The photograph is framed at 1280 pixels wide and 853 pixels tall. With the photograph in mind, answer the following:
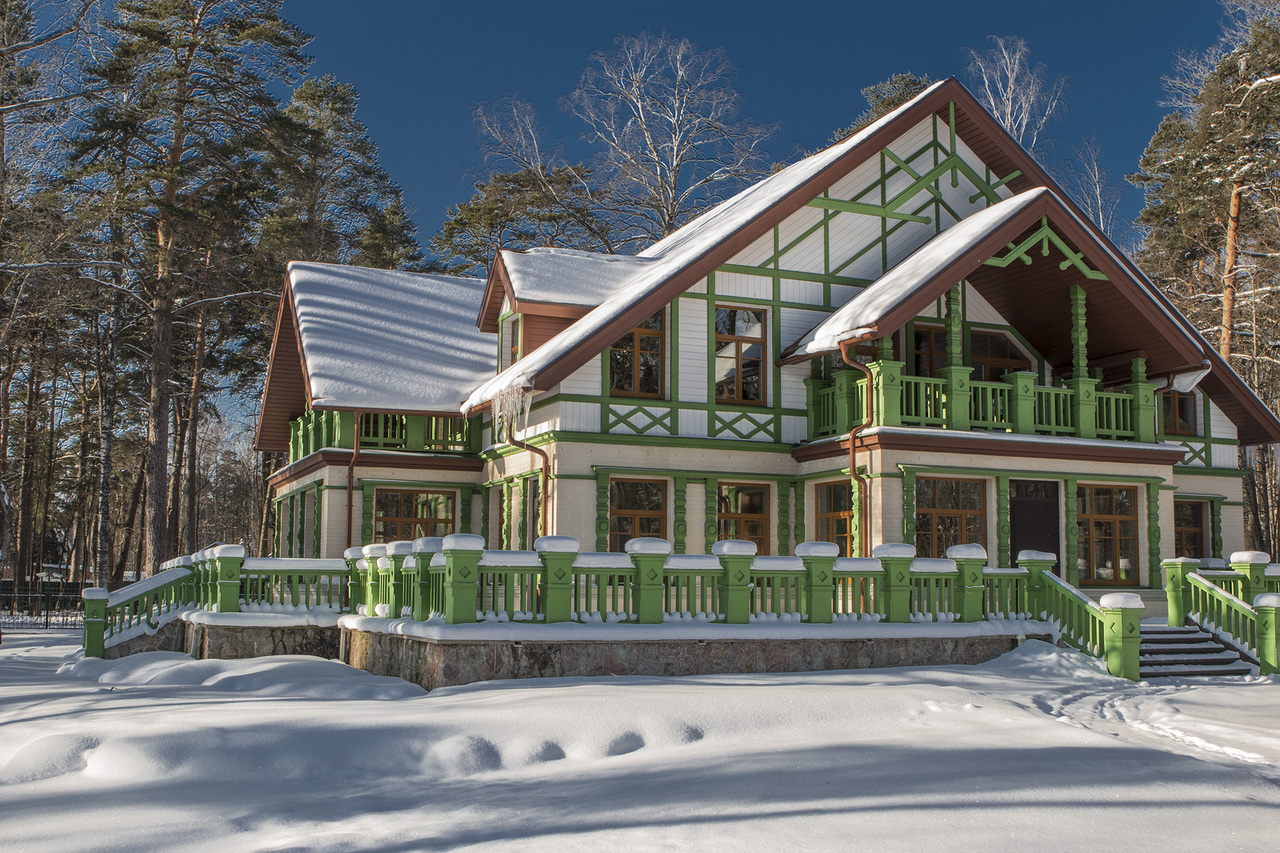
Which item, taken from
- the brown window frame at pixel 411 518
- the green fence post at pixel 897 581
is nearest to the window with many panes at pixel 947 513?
the green fence post at pixel 897 581

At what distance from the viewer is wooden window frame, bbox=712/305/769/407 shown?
2014cm

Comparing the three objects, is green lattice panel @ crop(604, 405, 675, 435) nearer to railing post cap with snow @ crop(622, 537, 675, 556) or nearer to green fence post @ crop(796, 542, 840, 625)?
green fence post @ crop(796, 542, 840, 625)

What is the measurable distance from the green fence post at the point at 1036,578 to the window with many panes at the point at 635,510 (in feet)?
19.9

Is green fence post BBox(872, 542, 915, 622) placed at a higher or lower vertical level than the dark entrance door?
lower

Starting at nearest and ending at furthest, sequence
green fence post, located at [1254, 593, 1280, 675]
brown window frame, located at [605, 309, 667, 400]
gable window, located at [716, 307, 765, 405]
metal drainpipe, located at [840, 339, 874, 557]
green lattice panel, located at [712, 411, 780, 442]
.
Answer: green fence post, located at [1254, 593, 1280, 675]
metal drainpipe, located at [840, 339, 874, 557]
brown window frame, located at [605, 309, 667, 400]
green lattice panel, located at [712, 411, 780, 442]
gable window, located at [716, 307, 765, 405]

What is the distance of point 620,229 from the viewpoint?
38.0 meters

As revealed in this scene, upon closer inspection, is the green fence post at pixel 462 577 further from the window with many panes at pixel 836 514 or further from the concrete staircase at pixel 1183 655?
the concrete staircase at pixel 1183 655

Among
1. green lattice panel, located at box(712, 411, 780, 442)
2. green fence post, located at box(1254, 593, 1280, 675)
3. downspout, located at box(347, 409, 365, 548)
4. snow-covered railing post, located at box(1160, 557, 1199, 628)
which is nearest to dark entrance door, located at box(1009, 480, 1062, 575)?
snow-covered railing post, located at box(1160, 557, 1199, 628)

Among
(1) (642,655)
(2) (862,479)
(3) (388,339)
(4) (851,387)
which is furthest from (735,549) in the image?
(3) (388,339)

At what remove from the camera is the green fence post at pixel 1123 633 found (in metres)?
14.6

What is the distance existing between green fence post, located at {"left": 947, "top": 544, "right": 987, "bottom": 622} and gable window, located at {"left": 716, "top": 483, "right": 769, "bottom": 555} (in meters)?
5.03

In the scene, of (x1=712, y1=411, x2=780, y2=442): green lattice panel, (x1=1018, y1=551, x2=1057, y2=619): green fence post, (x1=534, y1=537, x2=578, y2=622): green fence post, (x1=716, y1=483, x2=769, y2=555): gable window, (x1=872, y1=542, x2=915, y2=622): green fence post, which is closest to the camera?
(x1=534, y1=537, x2=578, y2=622): green fence post

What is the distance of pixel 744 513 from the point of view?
20.2 metres

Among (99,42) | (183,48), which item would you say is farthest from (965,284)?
(183,48)
